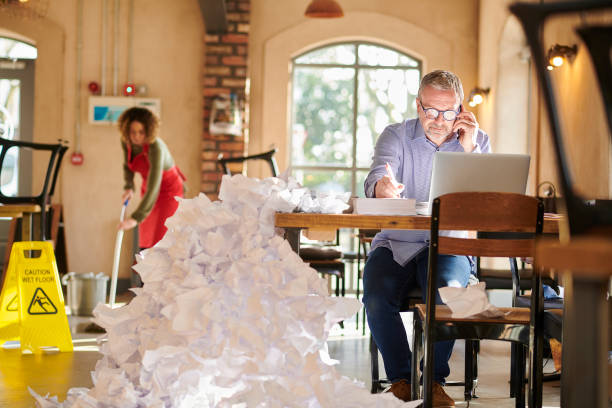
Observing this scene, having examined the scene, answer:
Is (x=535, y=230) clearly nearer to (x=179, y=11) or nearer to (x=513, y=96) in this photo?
(x=513, y=96)

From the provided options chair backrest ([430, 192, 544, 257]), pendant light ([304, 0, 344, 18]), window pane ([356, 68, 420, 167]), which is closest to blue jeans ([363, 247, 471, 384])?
chair backrest ([430, 192, 544, 257])

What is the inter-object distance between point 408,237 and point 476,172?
1.54 feet

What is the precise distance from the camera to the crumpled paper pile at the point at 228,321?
2.01 metres

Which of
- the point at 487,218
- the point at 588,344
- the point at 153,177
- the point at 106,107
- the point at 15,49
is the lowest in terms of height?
the point at 588,344

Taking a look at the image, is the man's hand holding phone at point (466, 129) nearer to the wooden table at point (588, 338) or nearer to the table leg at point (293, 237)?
the table leg at point (293, 237)

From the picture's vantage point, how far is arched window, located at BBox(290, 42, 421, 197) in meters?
7.69

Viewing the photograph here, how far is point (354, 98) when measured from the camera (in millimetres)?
7719

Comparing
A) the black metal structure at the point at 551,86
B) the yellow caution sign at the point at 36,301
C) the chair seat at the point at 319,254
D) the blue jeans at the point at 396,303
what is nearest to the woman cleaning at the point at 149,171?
the yellow caution sign at the point at 36,301

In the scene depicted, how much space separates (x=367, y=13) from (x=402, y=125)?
4702 mm

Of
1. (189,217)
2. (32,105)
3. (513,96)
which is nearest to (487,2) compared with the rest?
(513,96)

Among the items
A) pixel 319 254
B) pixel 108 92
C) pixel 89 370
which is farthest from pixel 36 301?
pixel 108 92

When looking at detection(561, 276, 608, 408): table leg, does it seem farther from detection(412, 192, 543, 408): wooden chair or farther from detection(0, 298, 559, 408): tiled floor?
detection(0, 298, 559, 408): tiled floor

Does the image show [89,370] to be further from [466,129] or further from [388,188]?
[466,129]

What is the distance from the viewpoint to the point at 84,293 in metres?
5.59
